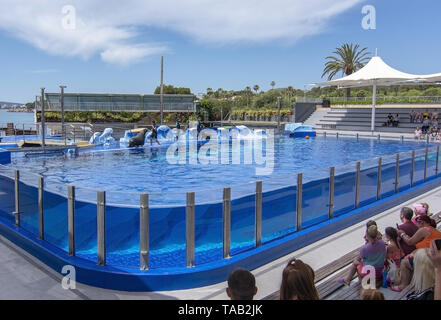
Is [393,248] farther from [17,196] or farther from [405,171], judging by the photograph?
[405,171]

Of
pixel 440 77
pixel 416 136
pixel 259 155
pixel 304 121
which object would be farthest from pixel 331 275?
pixel 304 121

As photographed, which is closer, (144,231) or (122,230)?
(144,231)

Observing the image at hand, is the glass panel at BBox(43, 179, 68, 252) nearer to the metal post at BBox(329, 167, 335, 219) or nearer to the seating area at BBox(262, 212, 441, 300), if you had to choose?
the seating area at BBox(262, 212, 441, 300)

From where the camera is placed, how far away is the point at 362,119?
29.3 meters

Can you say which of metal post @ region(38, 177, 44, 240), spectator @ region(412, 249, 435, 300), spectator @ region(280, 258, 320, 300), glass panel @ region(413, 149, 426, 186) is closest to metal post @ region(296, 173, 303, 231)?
spectator @ region(412, 249, 435, 300)

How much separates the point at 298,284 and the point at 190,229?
181 centimetres

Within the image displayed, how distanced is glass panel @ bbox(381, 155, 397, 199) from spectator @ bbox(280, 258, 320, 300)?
5.36m

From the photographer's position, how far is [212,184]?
975 cm

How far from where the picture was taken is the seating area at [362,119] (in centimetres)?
2621

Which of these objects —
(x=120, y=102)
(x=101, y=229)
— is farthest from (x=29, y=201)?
(x=120, y=102)

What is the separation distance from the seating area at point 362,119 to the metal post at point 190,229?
2354 centimetres

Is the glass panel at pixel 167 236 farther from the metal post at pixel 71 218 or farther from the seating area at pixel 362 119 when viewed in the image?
the seating area at pixel 362 119
